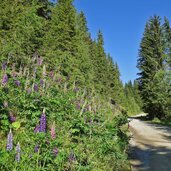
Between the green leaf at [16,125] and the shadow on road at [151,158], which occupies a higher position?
the green leaf at [16,125]

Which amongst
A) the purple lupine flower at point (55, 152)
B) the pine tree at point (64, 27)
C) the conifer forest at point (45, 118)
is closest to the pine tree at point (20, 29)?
the conifer forest at point (45, 118)

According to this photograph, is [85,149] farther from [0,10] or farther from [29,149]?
[0,10]

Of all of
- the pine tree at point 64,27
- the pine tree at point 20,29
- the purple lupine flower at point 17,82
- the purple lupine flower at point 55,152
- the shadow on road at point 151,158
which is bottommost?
the shadow on road at point 151,158

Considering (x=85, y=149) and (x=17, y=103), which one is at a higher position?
(x=17, y=103)

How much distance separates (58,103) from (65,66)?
15438 mm

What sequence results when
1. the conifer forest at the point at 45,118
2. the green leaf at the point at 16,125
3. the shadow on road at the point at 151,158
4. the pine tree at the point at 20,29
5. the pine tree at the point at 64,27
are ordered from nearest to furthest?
the conifer forest at the point at 45,118, the green leaf at the point at 16,125, the shadow on road at the point at 151,158, the pine tree at the point at 20,29, the pine tree at the point at 64,27

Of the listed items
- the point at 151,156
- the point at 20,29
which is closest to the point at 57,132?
the point at 151,156

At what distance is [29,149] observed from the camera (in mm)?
5629

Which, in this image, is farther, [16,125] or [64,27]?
[64,27]

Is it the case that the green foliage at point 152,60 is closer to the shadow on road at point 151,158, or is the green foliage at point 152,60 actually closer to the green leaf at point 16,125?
the shadow on road at point 151,158

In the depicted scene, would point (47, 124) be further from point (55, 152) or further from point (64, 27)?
point (64, 27)

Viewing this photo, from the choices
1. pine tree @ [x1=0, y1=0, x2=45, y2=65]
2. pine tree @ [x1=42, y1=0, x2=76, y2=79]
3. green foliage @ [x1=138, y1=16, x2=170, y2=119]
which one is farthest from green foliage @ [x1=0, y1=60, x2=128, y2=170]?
green foliage @ [x1=138, y1=16, x2=170, y2=119]

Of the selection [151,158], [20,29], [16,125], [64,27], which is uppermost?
[64,27]

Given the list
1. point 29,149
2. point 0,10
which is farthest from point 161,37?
point 29,149
